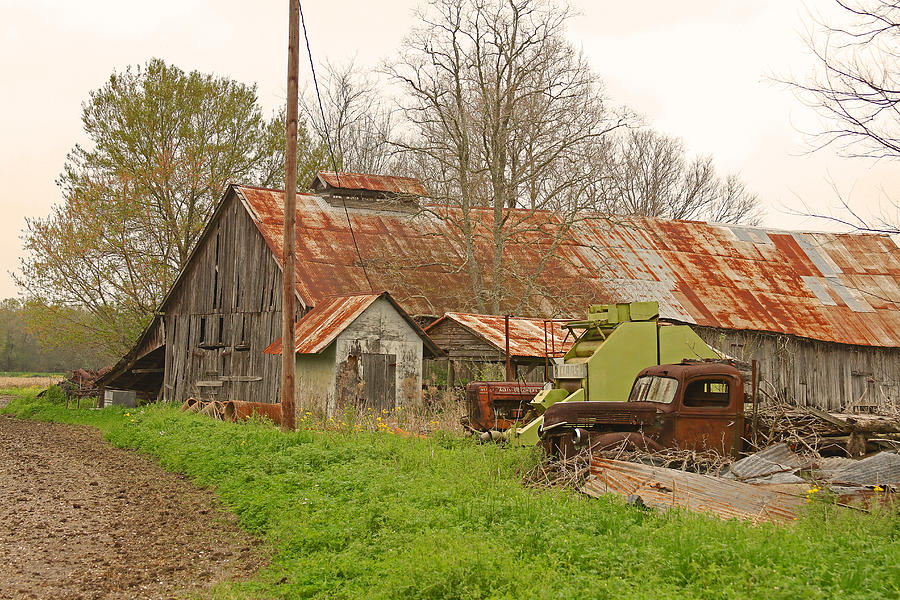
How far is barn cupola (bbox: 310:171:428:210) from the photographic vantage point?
96.5ft

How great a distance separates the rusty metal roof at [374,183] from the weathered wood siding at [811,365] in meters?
11.3

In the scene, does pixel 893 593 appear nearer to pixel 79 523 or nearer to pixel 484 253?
pixel 79 523

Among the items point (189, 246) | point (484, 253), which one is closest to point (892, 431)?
point (484, 253)

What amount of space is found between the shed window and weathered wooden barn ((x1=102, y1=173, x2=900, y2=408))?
12857mm

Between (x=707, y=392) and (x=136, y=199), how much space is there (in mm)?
28724

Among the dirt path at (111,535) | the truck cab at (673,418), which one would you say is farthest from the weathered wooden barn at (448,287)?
the truck cab at (673,418)

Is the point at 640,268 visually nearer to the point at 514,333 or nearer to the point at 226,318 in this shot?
the point at 514,333

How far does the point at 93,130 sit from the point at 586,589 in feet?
118

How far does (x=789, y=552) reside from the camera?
6168 mm

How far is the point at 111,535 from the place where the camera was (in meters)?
9.79

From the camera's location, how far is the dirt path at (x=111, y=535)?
780cm

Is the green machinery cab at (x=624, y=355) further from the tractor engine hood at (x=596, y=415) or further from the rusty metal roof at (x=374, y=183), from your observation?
the rusty metal roof at (x=374, y=183)

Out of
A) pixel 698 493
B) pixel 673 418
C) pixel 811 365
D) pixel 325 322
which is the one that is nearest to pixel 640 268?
pixel 811 365

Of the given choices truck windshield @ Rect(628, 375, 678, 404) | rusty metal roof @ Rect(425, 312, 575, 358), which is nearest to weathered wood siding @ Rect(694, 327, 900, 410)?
rusty metal roof @ Rect(425, 312, 575, 358)
